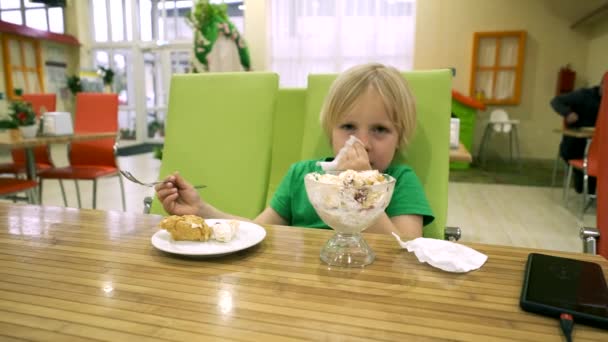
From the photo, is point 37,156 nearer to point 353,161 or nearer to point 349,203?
point 353,161

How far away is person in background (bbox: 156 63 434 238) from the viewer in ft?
3.17

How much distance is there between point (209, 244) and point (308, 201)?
0.45 metres

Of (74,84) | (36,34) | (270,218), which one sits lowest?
(270,218)

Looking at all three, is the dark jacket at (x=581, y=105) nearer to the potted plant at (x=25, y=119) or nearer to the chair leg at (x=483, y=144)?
the chair leg at (x=483, y=144)

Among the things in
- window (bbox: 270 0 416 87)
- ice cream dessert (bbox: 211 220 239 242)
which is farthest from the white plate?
window (bbox: 270 0 416 87)

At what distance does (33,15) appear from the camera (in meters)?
7.09

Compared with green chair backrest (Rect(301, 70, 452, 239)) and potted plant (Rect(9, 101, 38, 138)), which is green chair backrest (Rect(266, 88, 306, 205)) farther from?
potted plant (Rect(9, 101, 38, 138))

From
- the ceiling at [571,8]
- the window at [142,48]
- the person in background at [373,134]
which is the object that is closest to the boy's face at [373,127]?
the person in background at [373,134]

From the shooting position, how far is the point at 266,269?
1.91ft

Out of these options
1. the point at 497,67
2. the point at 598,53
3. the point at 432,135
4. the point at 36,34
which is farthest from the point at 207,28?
the point at 598,53

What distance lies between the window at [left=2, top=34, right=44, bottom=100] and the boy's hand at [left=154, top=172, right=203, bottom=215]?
669 centimetres

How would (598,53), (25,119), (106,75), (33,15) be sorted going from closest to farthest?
(25,119) → (598,53) → (33,15) → (106,75)

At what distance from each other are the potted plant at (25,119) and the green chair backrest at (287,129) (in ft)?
5.86

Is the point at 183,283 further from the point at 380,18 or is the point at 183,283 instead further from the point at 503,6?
the point at 503,6
